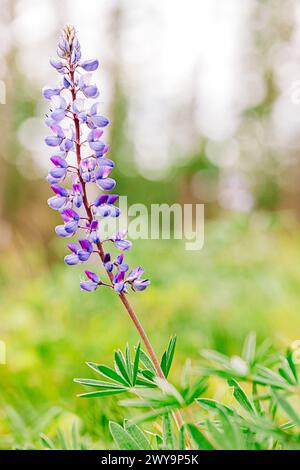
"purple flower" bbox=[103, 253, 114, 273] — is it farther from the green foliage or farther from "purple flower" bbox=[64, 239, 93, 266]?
the green foliage

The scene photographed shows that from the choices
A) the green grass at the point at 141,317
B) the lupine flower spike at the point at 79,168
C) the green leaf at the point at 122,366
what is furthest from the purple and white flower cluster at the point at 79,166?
the green grass at the point at 141,317

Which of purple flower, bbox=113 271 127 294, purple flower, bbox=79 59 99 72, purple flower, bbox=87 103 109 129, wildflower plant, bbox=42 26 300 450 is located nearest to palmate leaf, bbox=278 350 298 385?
wildflower plant, bbox=42 26 300 450

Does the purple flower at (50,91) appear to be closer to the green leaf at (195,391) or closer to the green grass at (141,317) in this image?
the green leaf at (195,391)

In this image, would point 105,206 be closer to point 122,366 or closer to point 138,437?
point 122,366

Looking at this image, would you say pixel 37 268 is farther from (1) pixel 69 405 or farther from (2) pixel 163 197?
(2) pixel 163 197

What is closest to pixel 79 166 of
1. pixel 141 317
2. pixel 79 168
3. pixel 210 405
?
pixel 79 168
